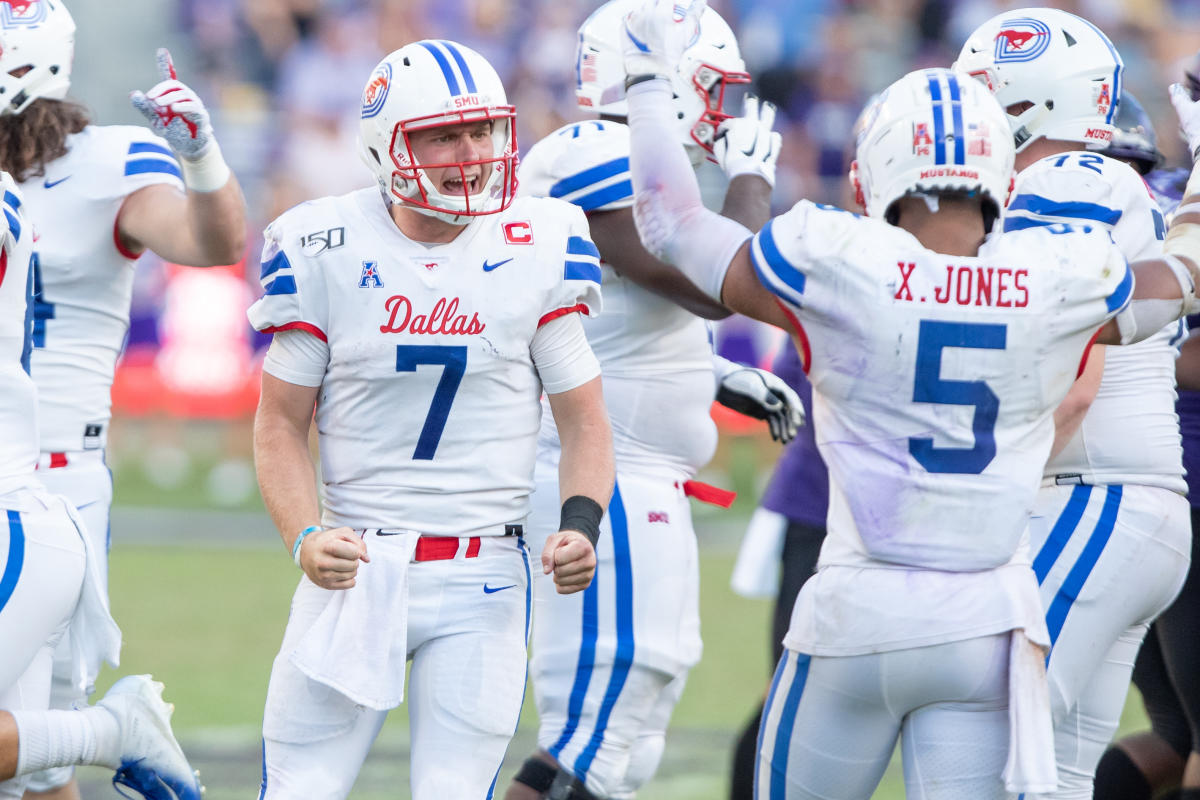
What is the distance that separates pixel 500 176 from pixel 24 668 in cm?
137

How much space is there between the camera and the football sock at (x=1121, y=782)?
4.40 meters

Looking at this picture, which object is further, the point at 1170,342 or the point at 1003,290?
the point at 1170,342

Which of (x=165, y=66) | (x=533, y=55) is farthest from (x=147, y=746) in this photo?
(x=533, y=55)

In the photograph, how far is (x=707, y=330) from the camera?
4.34 m

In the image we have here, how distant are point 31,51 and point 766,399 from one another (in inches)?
77.5

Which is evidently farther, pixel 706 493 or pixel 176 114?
pixel 706 493

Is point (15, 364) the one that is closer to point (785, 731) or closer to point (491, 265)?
point (491, 265)

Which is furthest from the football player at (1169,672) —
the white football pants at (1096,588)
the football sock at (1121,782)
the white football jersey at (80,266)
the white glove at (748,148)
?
the white football jersey at (80,266)

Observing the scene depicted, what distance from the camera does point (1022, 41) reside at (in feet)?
12.0

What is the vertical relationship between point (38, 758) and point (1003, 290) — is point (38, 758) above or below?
below

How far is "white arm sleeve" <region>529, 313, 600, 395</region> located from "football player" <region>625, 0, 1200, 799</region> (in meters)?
0.38

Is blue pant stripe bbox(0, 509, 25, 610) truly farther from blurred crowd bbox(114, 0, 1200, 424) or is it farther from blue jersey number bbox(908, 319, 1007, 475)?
blurred crowd bbox(114, 0, 1200, 424)

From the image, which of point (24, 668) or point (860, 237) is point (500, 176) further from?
point (24, 668)

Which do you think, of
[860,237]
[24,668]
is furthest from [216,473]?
[860,237]
